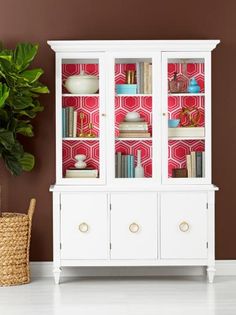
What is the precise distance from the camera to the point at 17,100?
19.3 ft

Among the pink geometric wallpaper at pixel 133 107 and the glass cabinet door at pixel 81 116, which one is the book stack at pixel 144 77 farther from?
the glass cabinet door at pixel 81 116

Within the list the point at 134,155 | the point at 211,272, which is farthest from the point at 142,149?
the point at 211,272

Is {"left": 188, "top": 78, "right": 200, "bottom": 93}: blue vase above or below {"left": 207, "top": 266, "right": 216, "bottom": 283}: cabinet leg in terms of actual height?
above

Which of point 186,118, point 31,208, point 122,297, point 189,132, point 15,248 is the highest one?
point 186,118

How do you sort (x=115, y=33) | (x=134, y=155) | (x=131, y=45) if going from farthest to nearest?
1. (x=115, y=33)
2. (x=134, y=155)
3. (x=131, y=45)

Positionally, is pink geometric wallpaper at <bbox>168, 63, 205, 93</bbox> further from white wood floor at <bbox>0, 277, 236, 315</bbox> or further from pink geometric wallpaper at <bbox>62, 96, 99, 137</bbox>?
white wood floor at <bbox>0, 277, 236, 315</bbox>

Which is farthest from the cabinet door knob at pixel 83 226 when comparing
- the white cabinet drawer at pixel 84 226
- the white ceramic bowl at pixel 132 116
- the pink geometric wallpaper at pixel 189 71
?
the pink geometric wallpaper at pixel 189 71

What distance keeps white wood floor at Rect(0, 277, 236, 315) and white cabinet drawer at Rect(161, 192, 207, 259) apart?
251mm

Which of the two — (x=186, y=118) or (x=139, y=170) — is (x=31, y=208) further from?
(x=186, y=118)

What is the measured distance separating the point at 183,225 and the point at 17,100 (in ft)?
5.03

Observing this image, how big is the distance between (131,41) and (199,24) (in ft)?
2.30

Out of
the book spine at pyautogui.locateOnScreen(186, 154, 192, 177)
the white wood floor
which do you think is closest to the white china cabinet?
the book spine at pyautogui.locateOnScreen(186, 154, 192, 177)

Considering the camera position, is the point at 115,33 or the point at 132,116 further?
the point at 115,33

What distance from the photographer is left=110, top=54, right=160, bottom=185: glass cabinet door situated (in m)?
6.06
